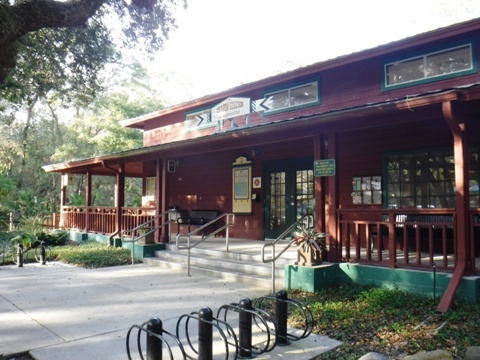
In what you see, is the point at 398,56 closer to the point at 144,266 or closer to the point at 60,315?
the point at 144,266

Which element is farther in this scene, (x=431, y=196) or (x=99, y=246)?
(x=99, y=246)

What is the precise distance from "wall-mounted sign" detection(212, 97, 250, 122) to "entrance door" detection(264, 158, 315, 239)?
1.74 metres

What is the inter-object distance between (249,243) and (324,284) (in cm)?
411

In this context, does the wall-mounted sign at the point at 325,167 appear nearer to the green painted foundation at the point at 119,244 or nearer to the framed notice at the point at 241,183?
the framed notice at the point at 241,183

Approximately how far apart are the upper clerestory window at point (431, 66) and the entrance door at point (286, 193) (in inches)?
110

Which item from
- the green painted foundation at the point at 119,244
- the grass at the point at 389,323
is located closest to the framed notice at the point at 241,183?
the green painted foundation at the point at 119,244

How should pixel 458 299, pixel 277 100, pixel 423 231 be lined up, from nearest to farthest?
pixel 458 299 → pixel 423 231 → pixel 277 100

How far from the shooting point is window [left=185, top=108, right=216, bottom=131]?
12891 millimetres

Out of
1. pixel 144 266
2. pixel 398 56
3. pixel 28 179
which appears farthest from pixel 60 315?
pixel 28 179

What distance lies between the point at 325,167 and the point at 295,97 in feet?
14.2

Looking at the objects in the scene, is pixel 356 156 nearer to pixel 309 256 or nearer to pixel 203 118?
pixel 309 256

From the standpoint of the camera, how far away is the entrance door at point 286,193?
1014cm

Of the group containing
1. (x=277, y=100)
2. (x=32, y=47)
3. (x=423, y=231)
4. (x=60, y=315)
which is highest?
(x=32, y=47)

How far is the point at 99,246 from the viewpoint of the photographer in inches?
470
